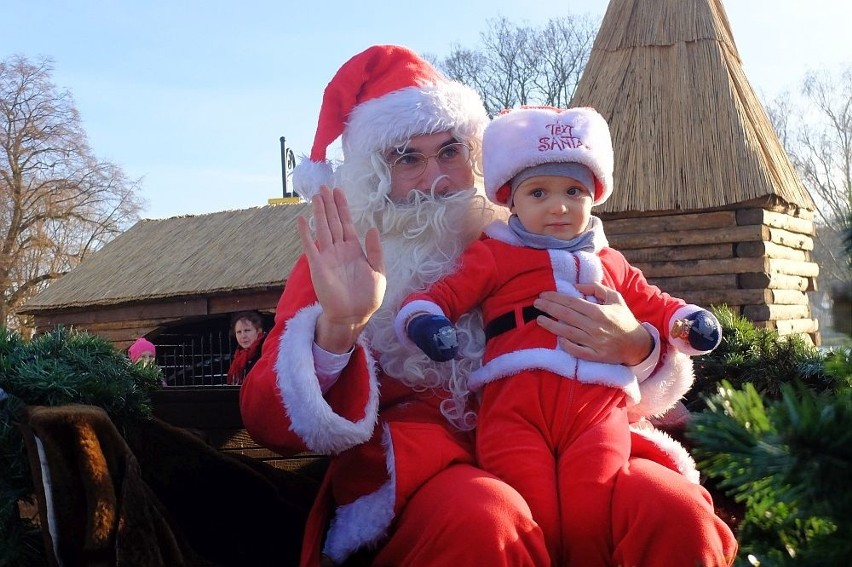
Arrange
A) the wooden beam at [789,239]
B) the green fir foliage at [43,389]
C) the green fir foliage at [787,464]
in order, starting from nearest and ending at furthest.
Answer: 1. the green fir foliage at [787,464]
2. the green fir foliage at [43,389]
3. the wooden beam at [789,239]

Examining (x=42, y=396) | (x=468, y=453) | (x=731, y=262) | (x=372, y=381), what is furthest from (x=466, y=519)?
(x=731, y=262)

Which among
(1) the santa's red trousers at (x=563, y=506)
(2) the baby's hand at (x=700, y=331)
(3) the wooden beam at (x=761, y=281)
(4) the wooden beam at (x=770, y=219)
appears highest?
(4) the wooden beam at (x=770, y=219)

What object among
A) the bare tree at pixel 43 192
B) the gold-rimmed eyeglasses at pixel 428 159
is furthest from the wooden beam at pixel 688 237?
the bare tree at pixel 43 192

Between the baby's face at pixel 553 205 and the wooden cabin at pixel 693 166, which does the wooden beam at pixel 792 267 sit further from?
the baby's face at pixel 553 205

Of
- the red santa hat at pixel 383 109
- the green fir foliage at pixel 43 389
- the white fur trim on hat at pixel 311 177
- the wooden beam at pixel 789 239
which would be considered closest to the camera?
the green fir foliage at pixel 43 389

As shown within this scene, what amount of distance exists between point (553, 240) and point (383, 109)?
0.75 metres

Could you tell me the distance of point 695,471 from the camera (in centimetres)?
228

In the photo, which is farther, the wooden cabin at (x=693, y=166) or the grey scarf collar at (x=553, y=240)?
the wooden cabin at (x=693, y=166)

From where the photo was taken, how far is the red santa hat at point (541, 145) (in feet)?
7.86

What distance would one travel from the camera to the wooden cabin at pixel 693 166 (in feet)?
24.5

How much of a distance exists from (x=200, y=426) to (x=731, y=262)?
5820mm

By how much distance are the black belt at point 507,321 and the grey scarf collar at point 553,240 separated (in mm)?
176

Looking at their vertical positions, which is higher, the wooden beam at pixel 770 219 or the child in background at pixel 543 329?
the wooden beam at pixel 770 219

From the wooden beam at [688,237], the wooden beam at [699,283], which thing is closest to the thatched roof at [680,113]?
the wooden beam at [688,237]
